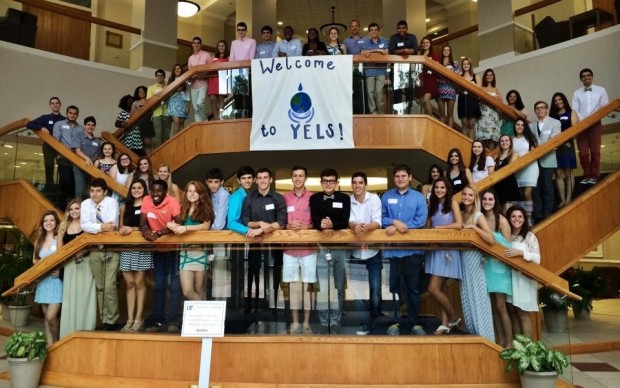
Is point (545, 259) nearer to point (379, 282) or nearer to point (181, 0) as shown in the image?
point (379, 282)

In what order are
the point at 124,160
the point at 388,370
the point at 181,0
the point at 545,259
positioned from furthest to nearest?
the point at 181,0, the point at 124,160, the point at 545,259, the point at 388,370

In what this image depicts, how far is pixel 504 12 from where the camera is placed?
10.7 metres

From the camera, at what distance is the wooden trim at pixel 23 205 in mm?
6902

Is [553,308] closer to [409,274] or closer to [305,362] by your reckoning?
[409,274]

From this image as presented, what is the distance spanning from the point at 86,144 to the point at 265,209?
415cm

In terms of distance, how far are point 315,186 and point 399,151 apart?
265 inches

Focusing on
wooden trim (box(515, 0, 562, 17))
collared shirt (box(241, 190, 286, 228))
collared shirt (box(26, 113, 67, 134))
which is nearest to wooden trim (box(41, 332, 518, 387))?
collared shirt (box(241, 190, 286, 228))

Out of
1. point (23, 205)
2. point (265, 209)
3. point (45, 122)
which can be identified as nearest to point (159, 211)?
point (265, 209)

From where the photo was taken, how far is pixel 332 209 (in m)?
4.34

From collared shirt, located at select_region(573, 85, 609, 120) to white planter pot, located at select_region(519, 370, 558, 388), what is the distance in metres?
4.71

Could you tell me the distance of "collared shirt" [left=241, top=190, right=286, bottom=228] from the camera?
14.9ft

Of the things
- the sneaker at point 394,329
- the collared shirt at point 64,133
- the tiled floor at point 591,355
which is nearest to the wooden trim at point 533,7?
the tiled floor at point 591,355

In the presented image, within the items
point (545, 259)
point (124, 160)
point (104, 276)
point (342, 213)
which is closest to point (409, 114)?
point (545, 259)

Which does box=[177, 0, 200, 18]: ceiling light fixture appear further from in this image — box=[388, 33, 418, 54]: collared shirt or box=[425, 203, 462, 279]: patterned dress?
box=[425, 203, 462, 279]: patterned dress
